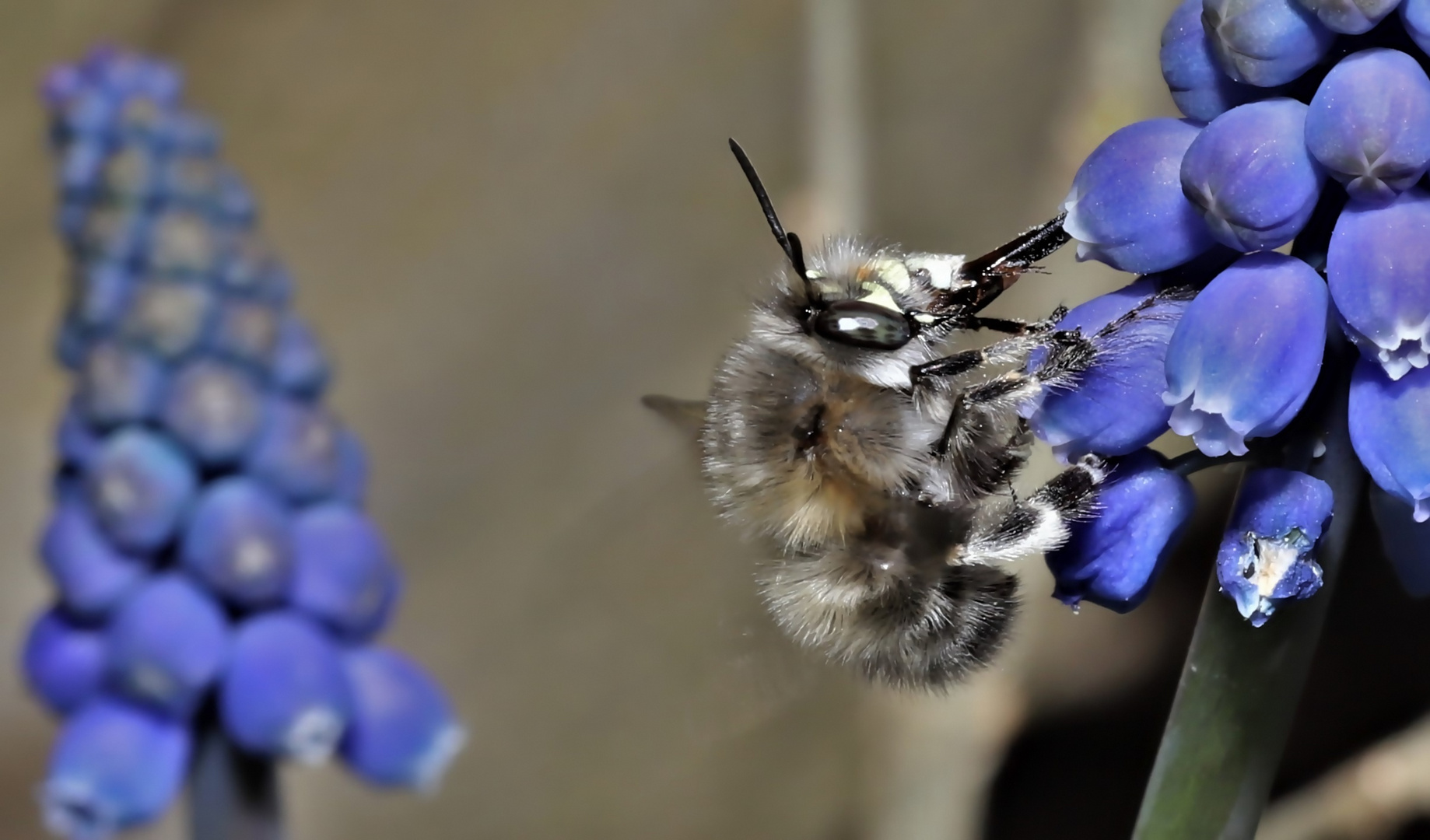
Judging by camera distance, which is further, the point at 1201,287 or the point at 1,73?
the point at 1,73

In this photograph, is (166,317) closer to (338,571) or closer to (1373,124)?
(338,571)

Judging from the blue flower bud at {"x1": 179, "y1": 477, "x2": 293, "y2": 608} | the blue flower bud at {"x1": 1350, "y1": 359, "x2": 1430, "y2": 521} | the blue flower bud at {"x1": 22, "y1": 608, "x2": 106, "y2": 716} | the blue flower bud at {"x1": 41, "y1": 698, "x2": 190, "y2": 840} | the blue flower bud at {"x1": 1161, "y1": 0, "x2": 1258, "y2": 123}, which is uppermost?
the blue flower bud at {"x1": 1161, "y1": 0, "x2": 1258, "y2": 123}

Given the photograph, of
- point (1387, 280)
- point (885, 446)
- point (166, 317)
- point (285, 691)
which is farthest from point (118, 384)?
point (1387, 280)

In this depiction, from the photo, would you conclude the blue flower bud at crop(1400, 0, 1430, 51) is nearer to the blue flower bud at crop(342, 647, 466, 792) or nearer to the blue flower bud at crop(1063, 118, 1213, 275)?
the blue flower bud at crop(1063, 118, 1213, 275)

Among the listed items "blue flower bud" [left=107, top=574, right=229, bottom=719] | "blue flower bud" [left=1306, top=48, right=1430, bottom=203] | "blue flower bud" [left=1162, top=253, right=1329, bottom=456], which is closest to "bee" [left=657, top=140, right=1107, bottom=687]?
"blue flower bud" [left=1162, top=253, right=1329, bottom=456]

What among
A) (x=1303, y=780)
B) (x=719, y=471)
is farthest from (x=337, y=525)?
(x=1303, y=780)

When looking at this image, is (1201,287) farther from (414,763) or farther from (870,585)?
(414,763)
